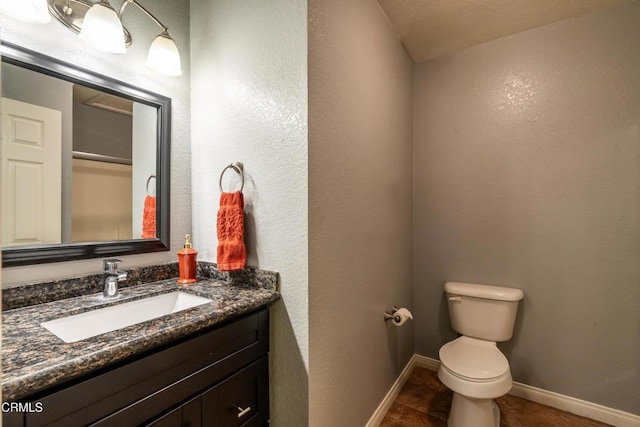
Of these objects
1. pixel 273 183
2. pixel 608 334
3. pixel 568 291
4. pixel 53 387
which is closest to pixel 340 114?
pixel 273 183

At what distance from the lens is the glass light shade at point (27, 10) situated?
1044mm

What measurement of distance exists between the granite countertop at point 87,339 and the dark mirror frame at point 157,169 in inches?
7.0

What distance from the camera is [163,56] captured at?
1416 mm

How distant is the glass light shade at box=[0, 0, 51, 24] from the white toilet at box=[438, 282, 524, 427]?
2.33 metres

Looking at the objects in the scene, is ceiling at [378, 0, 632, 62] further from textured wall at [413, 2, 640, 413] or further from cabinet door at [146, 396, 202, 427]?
cabinet door at [146, 396, 202, 427]

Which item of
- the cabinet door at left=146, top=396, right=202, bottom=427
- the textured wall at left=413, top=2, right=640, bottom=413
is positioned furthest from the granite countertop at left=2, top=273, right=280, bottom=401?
the textured wall at left=413, top=2, right=640, bottom=413

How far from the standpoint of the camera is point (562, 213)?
191cm

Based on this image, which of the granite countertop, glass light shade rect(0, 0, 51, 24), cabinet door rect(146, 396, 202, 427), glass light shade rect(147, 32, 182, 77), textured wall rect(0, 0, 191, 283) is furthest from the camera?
glass light shade rect(147, 32, 182, 77)

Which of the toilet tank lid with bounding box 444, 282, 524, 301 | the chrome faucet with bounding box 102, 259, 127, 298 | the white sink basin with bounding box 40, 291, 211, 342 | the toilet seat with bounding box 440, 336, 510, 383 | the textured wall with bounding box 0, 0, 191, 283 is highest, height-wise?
the textured wall with bounding box 0, 0, 191, 283

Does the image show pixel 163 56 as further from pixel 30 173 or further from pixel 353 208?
pixel 353 208

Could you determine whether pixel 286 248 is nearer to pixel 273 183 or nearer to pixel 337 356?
pixel 273 183

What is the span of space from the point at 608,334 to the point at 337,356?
5.42 ft

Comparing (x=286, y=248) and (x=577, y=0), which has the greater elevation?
(x=577, y=0)

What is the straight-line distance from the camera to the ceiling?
1754 millimetres
